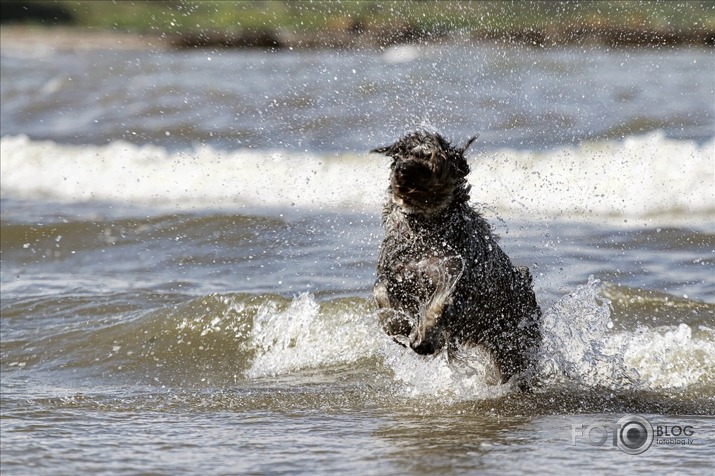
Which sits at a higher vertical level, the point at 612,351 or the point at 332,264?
the point at 332,264

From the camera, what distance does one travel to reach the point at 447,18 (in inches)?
724

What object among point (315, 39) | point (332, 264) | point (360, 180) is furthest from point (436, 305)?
point (315, 39)

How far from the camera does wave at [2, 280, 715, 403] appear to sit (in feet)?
22.0

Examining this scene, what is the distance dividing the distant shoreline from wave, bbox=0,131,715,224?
4843mm

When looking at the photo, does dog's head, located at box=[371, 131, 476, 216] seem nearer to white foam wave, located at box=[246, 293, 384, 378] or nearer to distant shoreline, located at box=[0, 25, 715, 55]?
white foam wave, located at box=[246, 293, 384, 378]

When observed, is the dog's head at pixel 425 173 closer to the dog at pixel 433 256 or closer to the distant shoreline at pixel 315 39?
the dog at pixel 433 256

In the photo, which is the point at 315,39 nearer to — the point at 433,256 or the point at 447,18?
the point at 447,18

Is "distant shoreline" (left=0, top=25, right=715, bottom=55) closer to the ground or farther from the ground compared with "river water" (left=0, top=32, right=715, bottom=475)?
farther from the ground

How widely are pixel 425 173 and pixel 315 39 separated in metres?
17.0

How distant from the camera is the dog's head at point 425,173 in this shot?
5.51 meters

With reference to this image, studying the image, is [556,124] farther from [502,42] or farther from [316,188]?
[502,42]

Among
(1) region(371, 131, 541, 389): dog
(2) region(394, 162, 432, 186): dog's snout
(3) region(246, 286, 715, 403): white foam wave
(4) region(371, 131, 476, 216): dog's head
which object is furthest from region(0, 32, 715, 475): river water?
(2) region(394, 162, 432, 186): dog's snout

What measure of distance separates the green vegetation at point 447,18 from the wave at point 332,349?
33.3 ft

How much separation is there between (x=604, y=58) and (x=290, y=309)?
42.2ft
